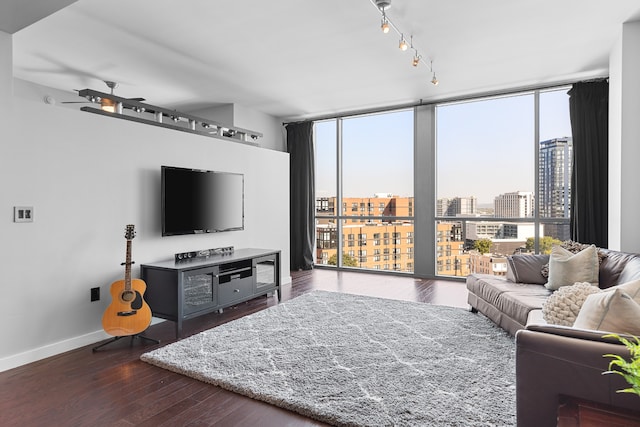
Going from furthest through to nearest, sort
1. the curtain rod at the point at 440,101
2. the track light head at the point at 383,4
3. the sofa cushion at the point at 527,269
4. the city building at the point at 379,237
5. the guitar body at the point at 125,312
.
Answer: the city building at the point at 379,237
the curtain rod at the point at 440,101
the sofa cushion at the point at 527,269
the guitar body at the point at 125,312
the track light head at the point at 383,4

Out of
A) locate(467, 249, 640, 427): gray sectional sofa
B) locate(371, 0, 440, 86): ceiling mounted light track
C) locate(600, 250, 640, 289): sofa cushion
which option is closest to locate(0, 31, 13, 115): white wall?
locate(371, 0, 440, 86): ceiling mounted light track

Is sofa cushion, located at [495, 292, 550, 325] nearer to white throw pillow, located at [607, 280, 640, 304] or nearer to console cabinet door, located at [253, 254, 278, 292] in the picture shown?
white throw pillow, located at [607, 280, 640, 304]

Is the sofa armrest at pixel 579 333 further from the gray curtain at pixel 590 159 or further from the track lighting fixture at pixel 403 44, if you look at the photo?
the gray curtain at pixel 590 159

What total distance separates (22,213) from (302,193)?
4.55 meters

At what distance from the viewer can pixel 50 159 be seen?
2971mm

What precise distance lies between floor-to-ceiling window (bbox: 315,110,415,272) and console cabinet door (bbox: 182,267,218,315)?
11.4 feet

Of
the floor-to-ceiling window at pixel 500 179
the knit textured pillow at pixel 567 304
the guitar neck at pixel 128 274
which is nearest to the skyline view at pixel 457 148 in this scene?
the floor-to-ceiling window at pixel 500 179

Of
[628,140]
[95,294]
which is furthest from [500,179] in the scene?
[95,294]

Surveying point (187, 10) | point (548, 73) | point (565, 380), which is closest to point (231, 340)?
point (565, 380)

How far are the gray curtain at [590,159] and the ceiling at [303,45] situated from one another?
276mm

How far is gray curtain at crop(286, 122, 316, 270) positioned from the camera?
6.84m

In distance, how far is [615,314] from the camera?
4.86ft

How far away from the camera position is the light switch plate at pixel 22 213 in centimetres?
276

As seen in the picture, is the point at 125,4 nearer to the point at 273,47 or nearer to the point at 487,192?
the point at 273,47
